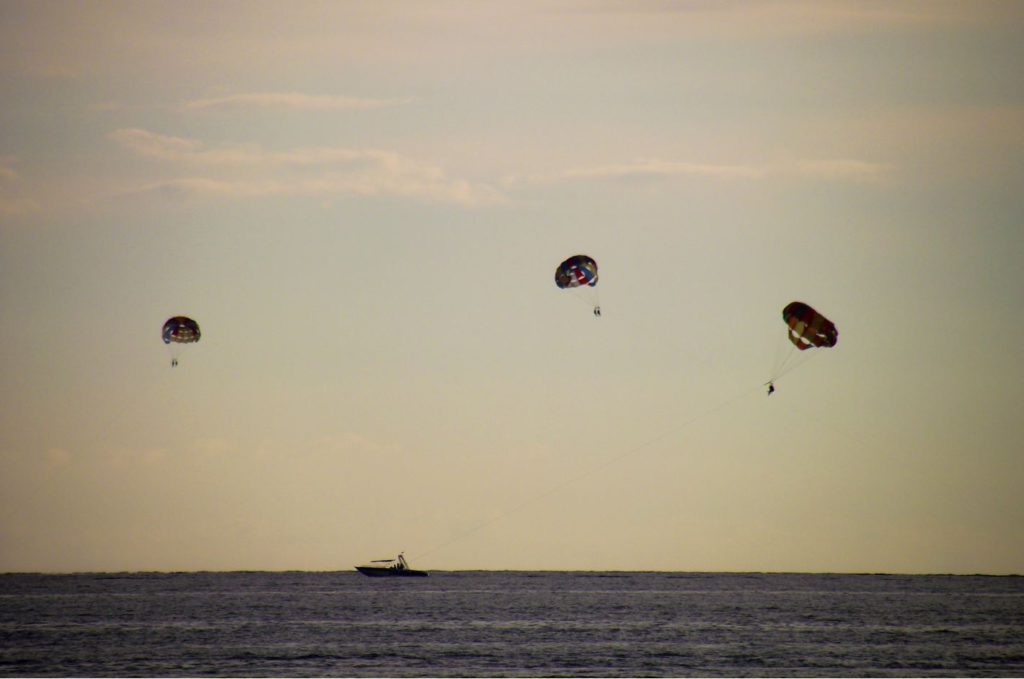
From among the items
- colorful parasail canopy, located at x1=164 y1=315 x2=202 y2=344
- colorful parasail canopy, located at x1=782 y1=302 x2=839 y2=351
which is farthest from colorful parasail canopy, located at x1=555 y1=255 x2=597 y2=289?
colorful parasail canopy, located at x1=164 y1=315 x2=202 y2=344

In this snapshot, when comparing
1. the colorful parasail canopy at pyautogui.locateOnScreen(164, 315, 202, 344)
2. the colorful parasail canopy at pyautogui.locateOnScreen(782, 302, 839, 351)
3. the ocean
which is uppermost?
the colorful parasail canopy at pyautogui.locateOnScreen(164, 315, 202, 344)

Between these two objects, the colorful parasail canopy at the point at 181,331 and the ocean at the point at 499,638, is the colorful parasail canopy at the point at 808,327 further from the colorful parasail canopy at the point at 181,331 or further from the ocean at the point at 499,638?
the colorful parasail canopy at the point at 181,331

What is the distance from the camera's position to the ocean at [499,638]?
246 feet

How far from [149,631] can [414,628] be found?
20.2 meters

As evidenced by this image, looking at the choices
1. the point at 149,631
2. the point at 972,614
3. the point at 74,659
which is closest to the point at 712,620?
the point at 972,614

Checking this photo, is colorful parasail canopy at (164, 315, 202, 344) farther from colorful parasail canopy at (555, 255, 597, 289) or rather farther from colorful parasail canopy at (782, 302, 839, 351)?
colorful parasail canopy at (782, 302, 839, 351)

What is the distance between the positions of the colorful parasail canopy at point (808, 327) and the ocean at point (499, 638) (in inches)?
737

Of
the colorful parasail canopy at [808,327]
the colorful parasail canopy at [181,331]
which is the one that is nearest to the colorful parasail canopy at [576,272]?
the colorful parasail canopy at [808,327]

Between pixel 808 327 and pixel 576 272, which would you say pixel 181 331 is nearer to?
pixel 576 272

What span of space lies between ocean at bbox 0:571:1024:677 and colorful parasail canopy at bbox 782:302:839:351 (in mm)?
18727

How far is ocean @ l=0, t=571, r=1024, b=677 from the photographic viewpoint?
75.0m

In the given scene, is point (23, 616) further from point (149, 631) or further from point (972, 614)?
point (972, 614)

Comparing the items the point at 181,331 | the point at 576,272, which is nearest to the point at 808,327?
the point at 576,272

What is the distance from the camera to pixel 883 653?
283ft
